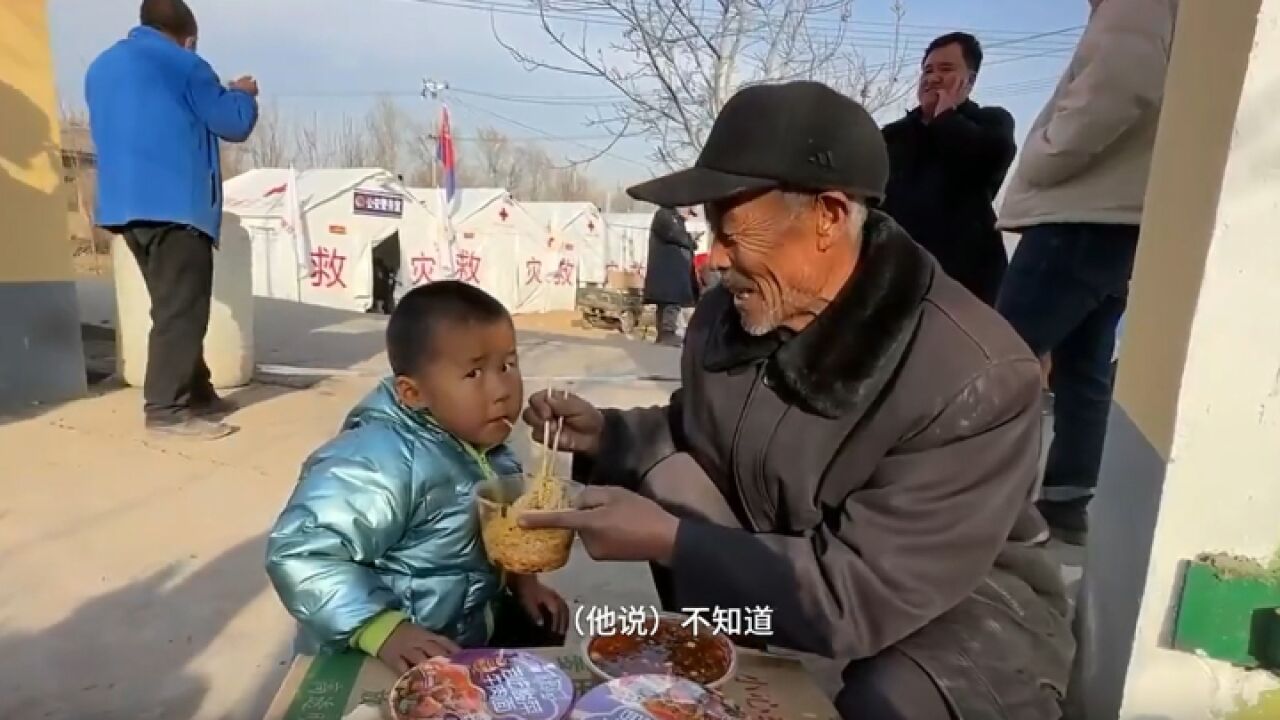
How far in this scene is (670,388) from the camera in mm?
6336

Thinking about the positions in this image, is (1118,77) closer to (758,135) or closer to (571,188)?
(758,135)

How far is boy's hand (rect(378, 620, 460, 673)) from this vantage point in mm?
1344

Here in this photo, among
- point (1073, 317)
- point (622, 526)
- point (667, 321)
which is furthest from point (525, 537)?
point (667, 321)

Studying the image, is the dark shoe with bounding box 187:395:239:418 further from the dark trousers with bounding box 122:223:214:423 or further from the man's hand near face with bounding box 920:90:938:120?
the man's hand near face with bounding box 920:90:938:120

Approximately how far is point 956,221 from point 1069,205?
0.93 m

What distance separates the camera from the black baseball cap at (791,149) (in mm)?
1516

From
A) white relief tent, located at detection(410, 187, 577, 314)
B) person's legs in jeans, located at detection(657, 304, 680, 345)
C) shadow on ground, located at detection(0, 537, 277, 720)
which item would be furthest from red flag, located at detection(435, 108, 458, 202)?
shadow on ground, located at detection(0, 537, 277, 720)

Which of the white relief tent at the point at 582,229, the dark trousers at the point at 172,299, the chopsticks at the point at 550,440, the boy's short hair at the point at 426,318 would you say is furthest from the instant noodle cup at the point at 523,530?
the white relief tent at the point at 582,229

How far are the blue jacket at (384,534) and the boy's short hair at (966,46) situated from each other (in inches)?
112

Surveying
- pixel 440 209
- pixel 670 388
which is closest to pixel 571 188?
pixel 440 209

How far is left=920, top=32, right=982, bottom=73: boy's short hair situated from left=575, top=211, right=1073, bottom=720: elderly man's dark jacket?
7.86ft

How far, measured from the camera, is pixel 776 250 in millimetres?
1598

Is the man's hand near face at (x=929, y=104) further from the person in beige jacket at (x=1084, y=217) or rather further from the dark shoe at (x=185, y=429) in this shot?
the dark shoe at (x=185, y=429)

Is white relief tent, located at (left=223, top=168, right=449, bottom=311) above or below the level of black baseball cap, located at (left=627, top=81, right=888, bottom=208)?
below
